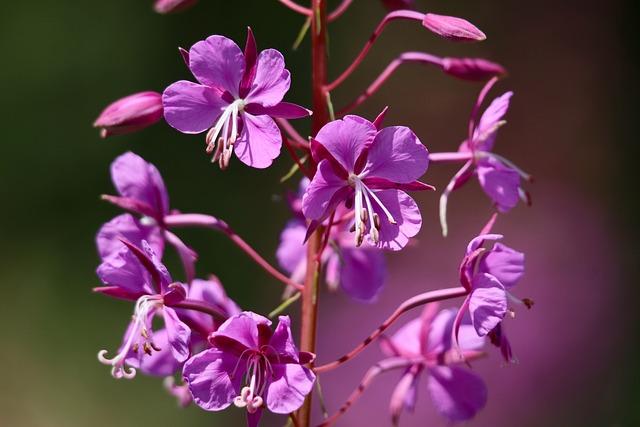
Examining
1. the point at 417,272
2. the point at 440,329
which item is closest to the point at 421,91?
the point at 417,272

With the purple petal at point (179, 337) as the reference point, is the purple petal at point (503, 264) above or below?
above

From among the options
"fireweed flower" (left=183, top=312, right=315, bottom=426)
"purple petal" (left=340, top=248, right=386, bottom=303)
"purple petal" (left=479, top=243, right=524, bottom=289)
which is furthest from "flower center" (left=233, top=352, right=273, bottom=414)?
"purple petal" (left=340, top=248, right=386, bottom=303)

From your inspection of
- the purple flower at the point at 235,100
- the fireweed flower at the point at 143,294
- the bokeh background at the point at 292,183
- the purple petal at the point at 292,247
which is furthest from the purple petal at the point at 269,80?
the bokeh background at the point at 292,183

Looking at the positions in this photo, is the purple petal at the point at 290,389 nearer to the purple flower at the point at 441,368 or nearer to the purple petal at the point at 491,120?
the purple flower at the point at 441,368

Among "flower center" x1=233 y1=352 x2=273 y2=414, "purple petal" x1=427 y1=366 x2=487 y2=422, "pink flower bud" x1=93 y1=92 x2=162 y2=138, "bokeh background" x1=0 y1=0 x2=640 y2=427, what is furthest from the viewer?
"bokeh background" x1=0 y1=0 x2=640 y2=427

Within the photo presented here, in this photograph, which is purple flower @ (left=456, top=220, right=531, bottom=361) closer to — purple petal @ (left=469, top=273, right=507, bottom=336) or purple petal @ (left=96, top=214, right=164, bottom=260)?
purple petal @ (left=469, top=273, right=507, bottom=336)

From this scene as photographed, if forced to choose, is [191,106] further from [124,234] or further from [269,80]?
[124,234]

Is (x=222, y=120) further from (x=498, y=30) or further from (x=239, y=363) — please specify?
(x=498, y=30)
